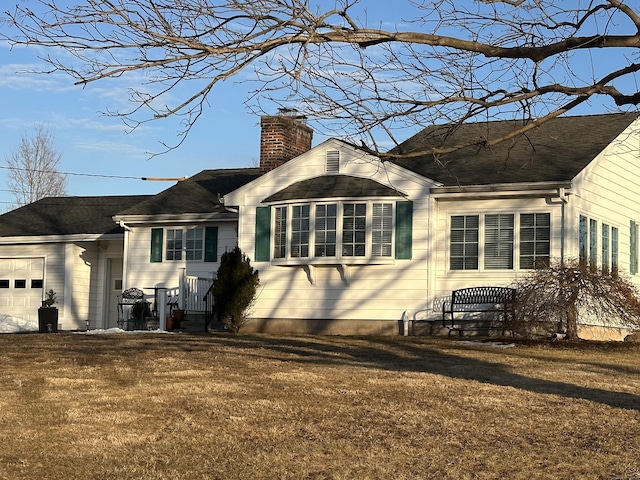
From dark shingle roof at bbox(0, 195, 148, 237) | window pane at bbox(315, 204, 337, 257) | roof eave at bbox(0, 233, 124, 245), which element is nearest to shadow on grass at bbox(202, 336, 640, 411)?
window pane at bbox(315, 204, 337, 257)

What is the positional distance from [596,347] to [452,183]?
4.79 m

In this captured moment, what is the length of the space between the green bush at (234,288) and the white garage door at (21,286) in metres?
8.20

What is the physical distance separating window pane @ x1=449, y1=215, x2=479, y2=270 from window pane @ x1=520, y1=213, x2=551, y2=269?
1000 millimetres

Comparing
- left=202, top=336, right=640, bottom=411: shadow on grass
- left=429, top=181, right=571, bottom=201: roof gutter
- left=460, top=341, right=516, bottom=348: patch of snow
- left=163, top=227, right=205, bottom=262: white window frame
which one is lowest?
left=202, top=336, right=640, bottom=411: shadow on grass

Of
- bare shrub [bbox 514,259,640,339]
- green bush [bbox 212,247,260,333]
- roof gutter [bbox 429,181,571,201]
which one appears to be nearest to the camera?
bare shrub [bbox 514,259,640,339]

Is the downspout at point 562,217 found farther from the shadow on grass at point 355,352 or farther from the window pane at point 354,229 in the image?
the window pane at point 354,229

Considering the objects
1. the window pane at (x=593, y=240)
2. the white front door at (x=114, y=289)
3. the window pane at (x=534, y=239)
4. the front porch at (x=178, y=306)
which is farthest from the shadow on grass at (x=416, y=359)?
the white front door at (x=114, y=289)

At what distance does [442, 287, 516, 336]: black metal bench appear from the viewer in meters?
19.7

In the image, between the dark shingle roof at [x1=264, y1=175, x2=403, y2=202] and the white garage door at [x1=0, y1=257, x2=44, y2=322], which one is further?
the white garage door at [x1=0, y1=257, x2=44, y2=322]

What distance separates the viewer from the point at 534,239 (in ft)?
64.9

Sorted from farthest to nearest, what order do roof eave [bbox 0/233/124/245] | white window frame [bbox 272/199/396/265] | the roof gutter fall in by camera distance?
roof eave [bbox 0/233/124/245] → white window frame [bbox 272/199/396/265] → the roof gutter

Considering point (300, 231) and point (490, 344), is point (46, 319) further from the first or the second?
point (490, 344)

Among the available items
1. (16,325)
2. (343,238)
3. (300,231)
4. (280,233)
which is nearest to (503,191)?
(343,238)

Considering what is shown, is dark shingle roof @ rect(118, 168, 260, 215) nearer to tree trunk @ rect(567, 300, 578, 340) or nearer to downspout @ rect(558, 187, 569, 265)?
downspout @ rect(558, 187, 569, 265)
